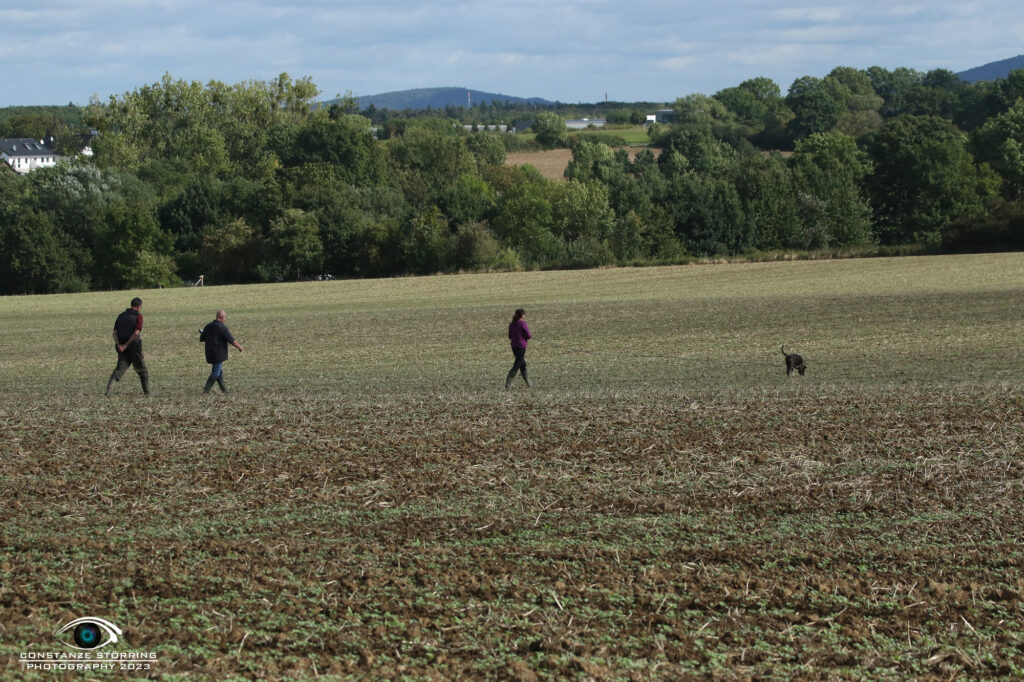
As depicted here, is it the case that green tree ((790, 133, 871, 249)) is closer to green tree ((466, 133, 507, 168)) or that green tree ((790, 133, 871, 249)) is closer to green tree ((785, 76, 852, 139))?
green tree ((466, 133, 507, 168))

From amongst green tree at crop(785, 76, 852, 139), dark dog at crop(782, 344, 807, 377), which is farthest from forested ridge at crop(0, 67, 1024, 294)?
green tree at crop(785, 76, 852, 139)

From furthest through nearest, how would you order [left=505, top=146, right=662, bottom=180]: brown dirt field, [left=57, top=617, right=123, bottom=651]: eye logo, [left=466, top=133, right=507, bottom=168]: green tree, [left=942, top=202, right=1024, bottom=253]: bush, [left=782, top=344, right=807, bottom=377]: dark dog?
[left=505, top=146, right=662, bottom=180]: brown dirt field
[left=466, top=133, right=507, bottom=168]: green tree
[left=942, top=202, right=1024, bottom=253]: bush
[left=782, top=344, right=807, bottom=377]: dark dog
[left=57, top=617, right=123, bottom=651]: eye logo

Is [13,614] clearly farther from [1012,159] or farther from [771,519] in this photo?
[1012,159]

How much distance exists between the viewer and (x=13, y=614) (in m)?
8.48

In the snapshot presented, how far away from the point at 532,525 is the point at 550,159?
175 meters

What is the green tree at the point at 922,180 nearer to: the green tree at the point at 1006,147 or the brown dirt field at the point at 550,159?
the green tree at the point at 1006,147

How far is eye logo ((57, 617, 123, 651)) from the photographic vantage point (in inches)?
311

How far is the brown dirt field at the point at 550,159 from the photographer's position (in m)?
168

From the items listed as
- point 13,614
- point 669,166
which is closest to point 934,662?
point 13,614

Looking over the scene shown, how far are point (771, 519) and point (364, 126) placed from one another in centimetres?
12927

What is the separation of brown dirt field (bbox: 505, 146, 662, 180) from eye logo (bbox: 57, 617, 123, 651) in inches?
6079

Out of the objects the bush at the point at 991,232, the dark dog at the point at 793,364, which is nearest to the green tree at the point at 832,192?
the bush at the point at 991,232

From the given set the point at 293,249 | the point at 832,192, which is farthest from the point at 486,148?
the point at 293,249

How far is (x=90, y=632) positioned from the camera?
8055mm
